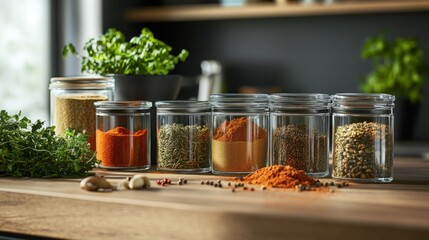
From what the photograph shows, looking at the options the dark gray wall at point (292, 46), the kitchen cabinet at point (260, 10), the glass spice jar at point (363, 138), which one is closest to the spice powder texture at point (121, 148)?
the glass spice jar at point (363, 138)

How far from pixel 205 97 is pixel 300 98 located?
2.44m

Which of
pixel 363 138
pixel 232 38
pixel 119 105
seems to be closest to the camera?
pixel 363 138

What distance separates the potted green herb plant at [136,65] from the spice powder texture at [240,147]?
12.7 inches

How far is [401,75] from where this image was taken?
347cm

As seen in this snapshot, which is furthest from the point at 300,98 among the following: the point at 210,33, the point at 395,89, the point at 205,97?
the point at 210,33

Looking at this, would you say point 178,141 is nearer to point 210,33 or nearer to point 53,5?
point 53,5

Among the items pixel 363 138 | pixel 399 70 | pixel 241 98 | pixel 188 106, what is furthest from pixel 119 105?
pixel 399 70

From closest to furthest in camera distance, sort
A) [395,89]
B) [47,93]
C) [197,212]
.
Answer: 1. [197,212]
2. [395,89]
3. [47,93]

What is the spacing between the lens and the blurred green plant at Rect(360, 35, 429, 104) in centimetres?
346

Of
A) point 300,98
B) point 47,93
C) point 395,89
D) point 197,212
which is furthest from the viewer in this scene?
point 47,93

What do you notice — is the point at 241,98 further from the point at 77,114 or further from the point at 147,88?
the point at 77,114

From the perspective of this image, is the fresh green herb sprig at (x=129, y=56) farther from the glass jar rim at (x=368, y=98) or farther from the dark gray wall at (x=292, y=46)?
the dark gray wall at (x=292, y=46)

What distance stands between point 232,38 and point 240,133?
2711 millimetres

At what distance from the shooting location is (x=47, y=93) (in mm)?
3805
